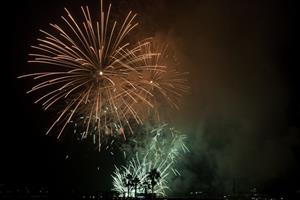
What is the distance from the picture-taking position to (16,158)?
42.1m

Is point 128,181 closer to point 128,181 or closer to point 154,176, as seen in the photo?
point 128,181

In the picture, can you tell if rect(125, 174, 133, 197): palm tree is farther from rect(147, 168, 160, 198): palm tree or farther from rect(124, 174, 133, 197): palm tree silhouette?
rect(147, 168, 160, 198): palm tree

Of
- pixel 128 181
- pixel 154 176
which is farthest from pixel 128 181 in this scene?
pixel 154 176

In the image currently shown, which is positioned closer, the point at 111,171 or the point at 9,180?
the point at 9,180

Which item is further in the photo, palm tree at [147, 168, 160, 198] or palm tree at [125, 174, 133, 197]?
palm tree at [125, 174, 133, 197]

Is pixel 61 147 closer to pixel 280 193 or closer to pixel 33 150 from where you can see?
pixel 33 150

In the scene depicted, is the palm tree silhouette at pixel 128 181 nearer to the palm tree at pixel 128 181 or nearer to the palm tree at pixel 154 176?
the palm tree at pixel 128 181

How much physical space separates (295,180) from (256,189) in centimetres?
708

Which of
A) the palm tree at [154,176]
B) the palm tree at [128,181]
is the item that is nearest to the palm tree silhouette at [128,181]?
the palm tree at [128,181]

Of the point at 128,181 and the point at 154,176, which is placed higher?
the point at 154,176

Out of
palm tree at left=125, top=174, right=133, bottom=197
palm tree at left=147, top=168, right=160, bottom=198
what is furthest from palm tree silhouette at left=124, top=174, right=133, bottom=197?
palm tree at left=147, top=168, right=160, bottom=198

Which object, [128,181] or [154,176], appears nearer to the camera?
[154,176]

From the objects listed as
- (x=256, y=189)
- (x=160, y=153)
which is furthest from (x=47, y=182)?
(x=256, y=189)

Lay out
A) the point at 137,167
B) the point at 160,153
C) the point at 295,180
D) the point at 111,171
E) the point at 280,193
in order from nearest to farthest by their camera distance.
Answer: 1. the point at 160,153
2. the point at 137,167
3. the point at 111,171
4. the point at 295,180
5. the point at 280,193
